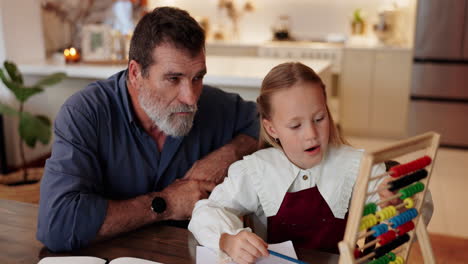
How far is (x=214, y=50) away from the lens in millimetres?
5816

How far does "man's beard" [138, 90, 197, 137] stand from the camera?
5.12 ft

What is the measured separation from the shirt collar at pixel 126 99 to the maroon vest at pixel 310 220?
59cm

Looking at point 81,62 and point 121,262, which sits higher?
point 81,62

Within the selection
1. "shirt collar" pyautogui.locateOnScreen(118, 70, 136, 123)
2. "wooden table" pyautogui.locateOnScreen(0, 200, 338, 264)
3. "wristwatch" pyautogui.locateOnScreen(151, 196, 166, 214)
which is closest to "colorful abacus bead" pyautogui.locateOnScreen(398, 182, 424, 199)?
"wooden table" pyautogui.locateOnScreen(0, 200, 338, 264)

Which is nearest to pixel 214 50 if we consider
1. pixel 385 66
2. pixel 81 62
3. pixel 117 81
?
pixel 385 66

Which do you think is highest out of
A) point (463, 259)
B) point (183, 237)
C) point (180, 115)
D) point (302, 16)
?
point (302, 16)

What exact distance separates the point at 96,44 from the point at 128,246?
9.22ft

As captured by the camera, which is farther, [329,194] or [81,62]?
[81,62]

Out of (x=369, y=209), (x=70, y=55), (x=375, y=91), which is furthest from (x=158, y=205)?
(x=375, y=91)

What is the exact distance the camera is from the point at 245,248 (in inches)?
44.3

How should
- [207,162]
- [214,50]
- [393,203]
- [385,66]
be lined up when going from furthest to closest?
[214,50], [385,66], [207,162], [393,203]

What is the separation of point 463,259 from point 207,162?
1.83 m

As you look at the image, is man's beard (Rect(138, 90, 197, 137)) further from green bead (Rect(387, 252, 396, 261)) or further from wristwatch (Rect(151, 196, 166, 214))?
green bead (Rect(387, 252, 396, 261))

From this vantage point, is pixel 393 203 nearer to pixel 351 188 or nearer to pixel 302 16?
pixel 351 188
